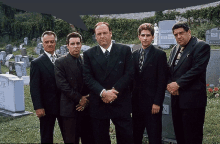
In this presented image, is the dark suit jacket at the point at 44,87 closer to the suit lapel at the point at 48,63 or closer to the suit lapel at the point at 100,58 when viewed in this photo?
the suit lapel at the point at 48,63

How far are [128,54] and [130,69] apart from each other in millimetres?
197

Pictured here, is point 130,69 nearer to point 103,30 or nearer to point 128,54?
point 128,54

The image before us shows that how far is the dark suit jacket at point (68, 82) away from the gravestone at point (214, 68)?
502cm

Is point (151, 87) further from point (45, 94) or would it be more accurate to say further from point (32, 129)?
point (32, 129)

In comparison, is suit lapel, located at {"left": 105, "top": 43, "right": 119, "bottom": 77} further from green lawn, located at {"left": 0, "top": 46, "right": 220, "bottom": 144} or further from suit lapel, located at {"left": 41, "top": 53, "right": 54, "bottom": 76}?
green lawn, located at {"left": 0, "top": 46, "right": 220, "bottom": 144}

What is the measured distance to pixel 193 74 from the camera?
9.27 feet

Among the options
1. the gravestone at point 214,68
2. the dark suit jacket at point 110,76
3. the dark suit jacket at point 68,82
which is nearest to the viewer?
the dark suit jacket at point 110,76

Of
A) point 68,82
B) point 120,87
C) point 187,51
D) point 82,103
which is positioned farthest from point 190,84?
point 68,82

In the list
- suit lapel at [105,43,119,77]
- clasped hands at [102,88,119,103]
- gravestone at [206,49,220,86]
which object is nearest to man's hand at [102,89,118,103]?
clasped hands at [102,88,119,103]

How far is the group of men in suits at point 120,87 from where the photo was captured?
9.25 feet

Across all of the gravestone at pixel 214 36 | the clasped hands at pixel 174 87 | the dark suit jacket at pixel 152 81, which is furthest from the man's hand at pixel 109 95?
the gravestone at pixel 214 36

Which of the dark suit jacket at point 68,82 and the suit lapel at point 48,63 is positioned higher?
the suit lapel at point 48,63

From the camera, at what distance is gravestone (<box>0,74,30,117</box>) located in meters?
5.57

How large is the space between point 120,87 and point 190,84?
92 centimetres
